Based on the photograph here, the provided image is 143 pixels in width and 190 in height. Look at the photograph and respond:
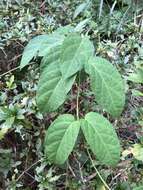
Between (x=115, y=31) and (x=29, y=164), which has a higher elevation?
(x=115, y=31)

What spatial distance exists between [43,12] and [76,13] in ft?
0.60

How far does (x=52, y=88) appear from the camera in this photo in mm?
1297

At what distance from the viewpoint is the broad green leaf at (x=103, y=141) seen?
120cm

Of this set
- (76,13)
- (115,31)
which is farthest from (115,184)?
(76,13)

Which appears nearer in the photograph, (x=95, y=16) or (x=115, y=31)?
(x=115, y=31)

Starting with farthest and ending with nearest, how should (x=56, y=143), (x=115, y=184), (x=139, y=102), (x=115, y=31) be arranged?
1. (x=115, y=31)
2. (x=139, y=102)
3. (x=115, y=184)
4. (x=56, y=143)

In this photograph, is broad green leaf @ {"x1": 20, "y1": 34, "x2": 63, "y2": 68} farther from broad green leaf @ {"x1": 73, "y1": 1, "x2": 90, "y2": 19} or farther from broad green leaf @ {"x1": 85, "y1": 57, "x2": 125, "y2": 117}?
broad green leaf @ {"x1": 73, "y1": 1, "x2": 90, "y2": 19}

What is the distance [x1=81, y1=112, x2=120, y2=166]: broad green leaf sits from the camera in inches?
47.2

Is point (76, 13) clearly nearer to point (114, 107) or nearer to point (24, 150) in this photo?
point (24, 150)

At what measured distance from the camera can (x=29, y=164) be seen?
1.53 metres

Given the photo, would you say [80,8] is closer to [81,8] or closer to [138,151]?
[81,8]

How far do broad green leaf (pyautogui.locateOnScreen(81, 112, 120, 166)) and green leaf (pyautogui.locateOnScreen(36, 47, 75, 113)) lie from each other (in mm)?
119

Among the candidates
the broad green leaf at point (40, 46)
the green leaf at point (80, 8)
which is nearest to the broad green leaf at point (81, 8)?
the green leaf at point (80, 8)

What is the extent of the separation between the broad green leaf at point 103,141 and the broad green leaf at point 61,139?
0.11 ft
